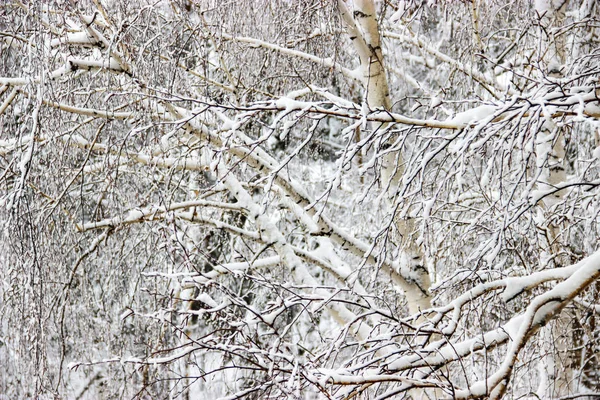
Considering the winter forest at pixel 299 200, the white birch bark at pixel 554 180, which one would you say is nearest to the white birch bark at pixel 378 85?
the winter forest at pixel 299 200

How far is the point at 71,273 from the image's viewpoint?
377 centimetres

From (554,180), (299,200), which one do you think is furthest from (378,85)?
(554,180)

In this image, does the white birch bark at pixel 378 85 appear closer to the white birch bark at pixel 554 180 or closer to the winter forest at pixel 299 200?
the winter forest at pixel 299 200

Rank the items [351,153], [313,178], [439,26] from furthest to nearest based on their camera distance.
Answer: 1. [313,178]
2. [439,26]
3. [351,153]

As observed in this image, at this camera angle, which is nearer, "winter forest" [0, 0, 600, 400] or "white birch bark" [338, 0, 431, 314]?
"winter forest" [0, 0, 600, 400]

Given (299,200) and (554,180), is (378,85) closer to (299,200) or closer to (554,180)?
(299,200)

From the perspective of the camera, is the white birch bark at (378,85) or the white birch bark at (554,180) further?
the white birch bark at (378,85)

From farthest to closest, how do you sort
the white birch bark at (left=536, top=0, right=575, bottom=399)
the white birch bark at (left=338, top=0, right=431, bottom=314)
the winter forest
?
the white birch bark at (left=338, top=0, right=431, bottom=314), the white birch bark at (left=536, top=0, right=575, bottom=399), the winter forest

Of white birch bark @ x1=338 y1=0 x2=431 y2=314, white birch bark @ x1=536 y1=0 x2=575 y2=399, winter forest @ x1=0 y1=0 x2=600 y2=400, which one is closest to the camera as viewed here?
winter forest @ x1=0 y1=0 x2=600 y2=400

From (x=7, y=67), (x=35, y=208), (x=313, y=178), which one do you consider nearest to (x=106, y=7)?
(x=7, y=67)

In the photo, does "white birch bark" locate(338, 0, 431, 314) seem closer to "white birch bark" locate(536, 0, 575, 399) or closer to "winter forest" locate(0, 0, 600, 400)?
"winter forest" locate(0, 0, 600, 400)

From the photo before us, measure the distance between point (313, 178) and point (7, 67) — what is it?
4537 mm

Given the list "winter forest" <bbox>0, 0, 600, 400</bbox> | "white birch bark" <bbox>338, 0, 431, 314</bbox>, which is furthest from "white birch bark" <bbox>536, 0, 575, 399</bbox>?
"white birch bark" <bbox>338, 0, 431, 314</bbox>

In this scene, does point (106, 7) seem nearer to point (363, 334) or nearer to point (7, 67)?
point (7, 67)
